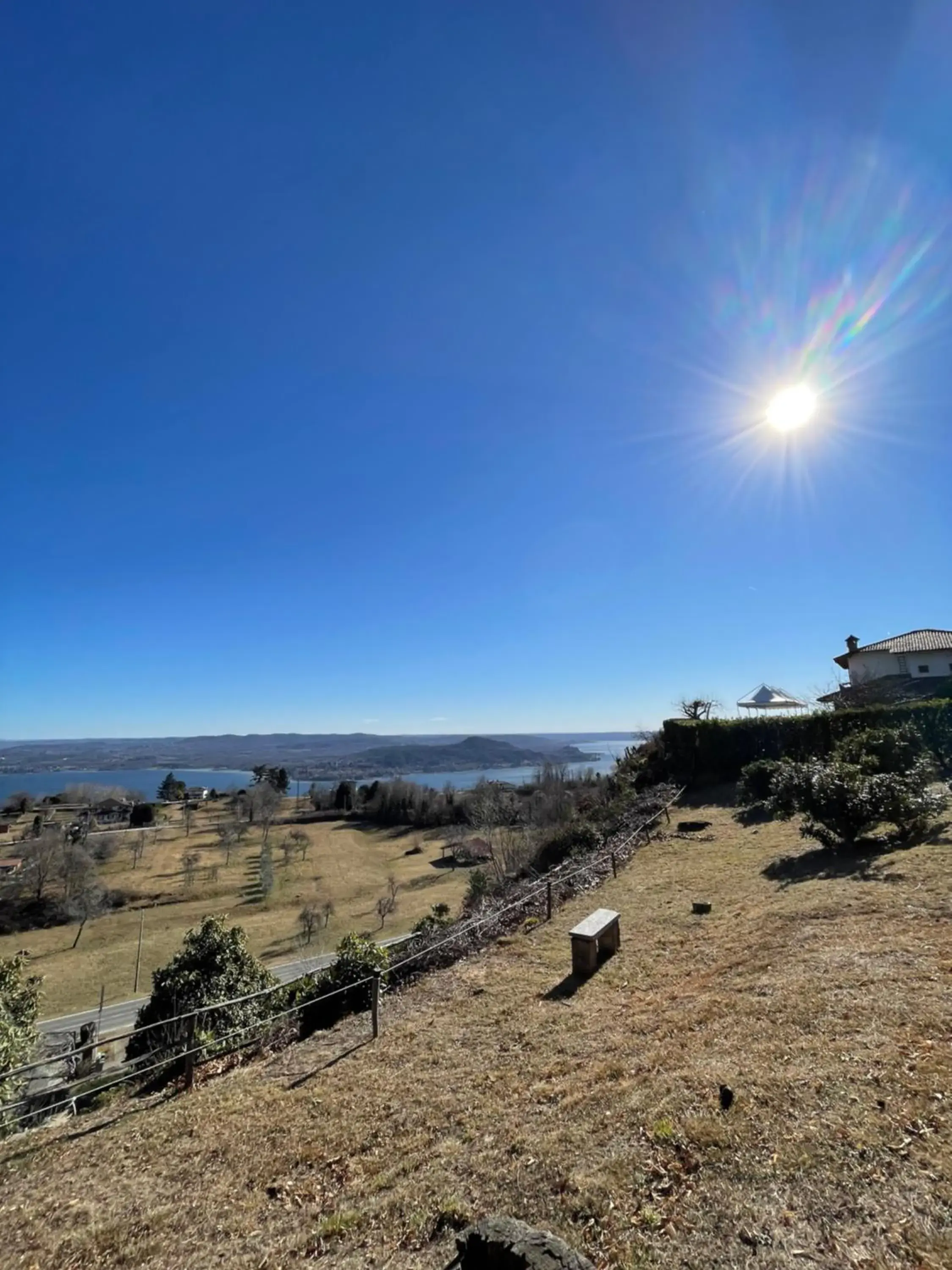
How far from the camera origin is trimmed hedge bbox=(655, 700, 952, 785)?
1823 cm

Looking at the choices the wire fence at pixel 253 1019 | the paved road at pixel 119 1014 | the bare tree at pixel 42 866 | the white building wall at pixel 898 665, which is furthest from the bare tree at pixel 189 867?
the white building wall at pixel 898 665

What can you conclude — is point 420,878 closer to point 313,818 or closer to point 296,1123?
point 313,818

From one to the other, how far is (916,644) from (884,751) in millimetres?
20921

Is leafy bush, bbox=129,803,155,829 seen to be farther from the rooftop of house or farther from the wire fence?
the rooftop of house

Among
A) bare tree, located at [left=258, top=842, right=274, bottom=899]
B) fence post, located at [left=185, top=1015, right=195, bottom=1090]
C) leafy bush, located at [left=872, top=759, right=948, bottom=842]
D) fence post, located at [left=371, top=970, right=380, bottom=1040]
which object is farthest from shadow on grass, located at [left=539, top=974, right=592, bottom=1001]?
bare tree, located at [left=258, top=842, right=274, bottom=899]

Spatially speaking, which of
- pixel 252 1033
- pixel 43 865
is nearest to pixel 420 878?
pixel 43 865

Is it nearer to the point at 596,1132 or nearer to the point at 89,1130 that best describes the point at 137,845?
the point at 89,1130

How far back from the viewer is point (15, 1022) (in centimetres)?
1219

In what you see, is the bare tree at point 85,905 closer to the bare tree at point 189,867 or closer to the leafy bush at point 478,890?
the bare tree at point 189,867

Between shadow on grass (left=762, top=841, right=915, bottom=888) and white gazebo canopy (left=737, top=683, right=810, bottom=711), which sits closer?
shadow on grass (left=762, top=841, right=915, bottom=888)

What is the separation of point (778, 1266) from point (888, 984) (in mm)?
3518

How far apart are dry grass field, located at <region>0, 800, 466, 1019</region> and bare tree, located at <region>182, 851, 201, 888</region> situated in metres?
0.36

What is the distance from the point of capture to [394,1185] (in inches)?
166

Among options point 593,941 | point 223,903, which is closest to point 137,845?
point 223,903
